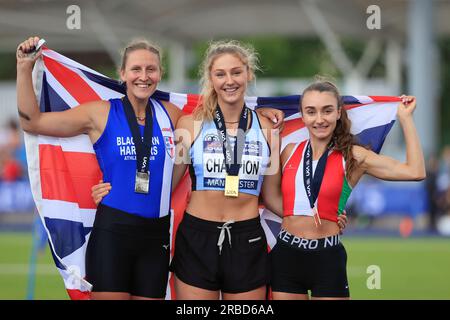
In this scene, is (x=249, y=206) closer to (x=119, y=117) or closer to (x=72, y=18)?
(x=119, y=117)

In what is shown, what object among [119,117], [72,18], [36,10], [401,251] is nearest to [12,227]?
[36,10]

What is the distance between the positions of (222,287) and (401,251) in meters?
9.83

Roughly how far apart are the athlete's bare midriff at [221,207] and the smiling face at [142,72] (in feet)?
2.55

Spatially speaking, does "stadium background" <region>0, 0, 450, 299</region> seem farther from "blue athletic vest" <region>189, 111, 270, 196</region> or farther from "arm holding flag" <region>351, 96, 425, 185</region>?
"blue athletic vest" <region>189, 111, 270, 196</region>

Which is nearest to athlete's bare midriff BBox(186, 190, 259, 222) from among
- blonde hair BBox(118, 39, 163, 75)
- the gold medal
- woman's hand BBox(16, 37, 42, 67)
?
the gold medal

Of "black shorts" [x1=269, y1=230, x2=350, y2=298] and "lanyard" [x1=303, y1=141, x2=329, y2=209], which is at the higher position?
"lanyard" [x1=303, y1=141, x2=329, y2=209]

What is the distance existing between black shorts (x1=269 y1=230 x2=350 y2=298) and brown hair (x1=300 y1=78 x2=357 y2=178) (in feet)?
1.83

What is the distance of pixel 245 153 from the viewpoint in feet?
18.8

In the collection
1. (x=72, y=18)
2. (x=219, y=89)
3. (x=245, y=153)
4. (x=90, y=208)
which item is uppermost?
(x=72, y=18)

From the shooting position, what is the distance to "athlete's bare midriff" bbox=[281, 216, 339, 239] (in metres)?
5.71

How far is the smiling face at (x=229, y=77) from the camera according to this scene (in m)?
5.71

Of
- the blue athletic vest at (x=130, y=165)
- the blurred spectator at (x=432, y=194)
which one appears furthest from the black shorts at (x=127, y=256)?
the blurred spectator at (x=432, y=194)
